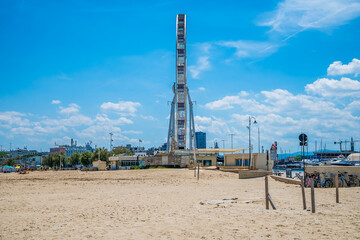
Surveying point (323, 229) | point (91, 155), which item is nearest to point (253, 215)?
point (323, 229)

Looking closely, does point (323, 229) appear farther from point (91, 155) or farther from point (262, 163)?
point (91, 155)

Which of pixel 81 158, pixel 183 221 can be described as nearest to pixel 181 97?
pixel 81 158

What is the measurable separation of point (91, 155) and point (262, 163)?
64457 mm

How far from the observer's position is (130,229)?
32.0ft

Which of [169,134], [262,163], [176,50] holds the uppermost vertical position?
[176,50]

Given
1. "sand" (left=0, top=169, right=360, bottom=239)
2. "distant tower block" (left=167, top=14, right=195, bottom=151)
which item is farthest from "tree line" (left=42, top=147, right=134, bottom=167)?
"sand" (left=0, top=169, right=360, bottom=239)

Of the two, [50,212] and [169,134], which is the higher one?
[169,134]

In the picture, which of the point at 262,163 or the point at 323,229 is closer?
the point at 323,229

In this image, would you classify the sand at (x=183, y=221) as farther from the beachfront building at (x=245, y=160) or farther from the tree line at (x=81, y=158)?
the tree line at (x=81, y=158)

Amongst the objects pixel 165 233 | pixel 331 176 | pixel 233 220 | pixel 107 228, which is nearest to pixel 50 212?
pixel 107 228

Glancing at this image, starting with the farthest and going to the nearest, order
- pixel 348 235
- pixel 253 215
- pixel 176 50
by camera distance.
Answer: pixel 176 50, pixel 253 215, pixel 348 235

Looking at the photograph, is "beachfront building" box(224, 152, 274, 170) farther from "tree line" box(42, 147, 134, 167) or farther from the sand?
"tree line" box(42, 147, 134, 167)

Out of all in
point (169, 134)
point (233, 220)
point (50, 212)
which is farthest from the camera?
point (169, 134)

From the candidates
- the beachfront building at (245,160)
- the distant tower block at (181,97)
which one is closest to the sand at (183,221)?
the beachfront building at (245,160)
